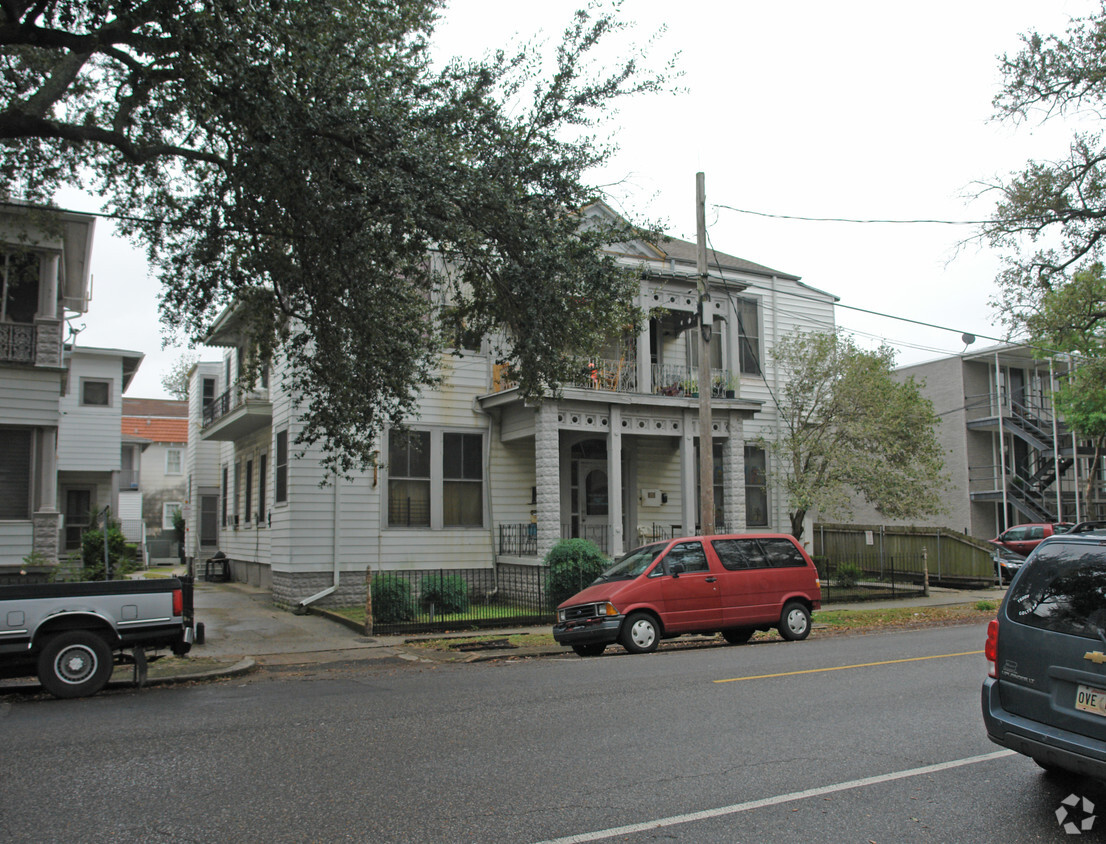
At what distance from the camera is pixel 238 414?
2264 cm

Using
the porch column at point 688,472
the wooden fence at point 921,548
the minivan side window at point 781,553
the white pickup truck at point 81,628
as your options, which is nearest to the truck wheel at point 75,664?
the white pickup truck at point 81,628

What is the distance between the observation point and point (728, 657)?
12477mm

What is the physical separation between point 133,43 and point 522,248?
5.49 m

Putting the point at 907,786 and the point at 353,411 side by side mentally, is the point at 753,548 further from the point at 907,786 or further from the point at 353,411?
the point at 907,786

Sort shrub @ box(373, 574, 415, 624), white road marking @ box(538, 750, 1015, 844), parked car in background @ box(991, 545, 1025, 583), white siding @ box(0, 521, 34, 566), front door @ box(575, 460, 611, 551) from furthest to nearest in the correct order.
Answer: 1. parked car in background @ box(991, 545, 1025, 583)
2. front door @ box(575, 460, 611, 551)
3. white siding @ box(0, 521, 34, 566)
4. shrub @ box(373, 574, 415, 624)
5. white road marking @ box(538, 750, 1015, 844)

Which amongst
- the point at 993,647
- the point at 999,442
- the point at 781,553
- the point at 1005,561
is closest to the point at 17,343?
the point at 781,553

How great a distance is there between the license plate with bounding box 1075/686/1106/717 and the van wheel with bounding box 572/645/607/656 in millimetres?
9169

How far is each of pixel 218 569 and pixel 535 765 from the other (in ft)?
76.7

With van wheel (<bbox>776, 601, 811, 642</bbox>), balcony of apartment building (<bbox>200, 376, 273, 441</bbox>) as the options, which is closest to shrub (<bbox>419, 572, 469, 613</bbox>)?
balcony of apartment building (<bbox>200, 376, 273, 441</bbox>)

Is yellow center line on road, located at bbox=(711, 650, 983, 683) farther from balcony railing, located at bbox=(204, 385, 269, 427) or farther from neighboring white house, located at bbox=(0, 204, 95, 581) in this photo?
balcony railing, located at bbox=(204, 385, 269, 427)

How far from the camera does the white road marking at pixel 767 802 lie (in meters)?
4.86

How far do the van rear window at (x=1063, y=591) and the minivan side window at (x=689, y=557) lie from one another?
8362mm

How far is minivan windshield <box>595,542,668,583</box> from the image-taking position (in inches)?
554

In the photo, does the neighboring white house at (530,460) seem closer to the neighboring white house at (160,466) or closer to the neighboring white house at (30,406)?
the neighboring white house at (30,406)
